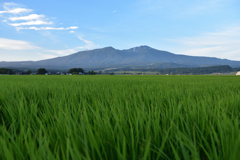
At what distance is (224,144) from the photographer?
0.69 metres

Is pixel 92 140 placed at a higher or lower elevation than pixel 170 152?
higher

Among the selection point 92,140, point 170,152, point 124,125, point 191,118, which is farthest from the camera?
point 191,118

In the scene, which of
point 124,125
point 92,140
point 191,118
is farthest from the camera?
point 191,118

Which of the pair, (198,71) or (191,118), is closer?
(191,118)

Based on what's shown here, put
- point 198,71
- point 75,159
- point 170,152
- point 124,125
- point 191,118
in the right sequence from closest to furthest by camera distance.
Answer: point 75,159
point 170,152
point 124,125
point 191,118
point 198,71

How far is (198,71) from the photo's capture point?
155 meters

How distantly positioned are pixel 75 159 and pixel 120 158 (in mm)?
157

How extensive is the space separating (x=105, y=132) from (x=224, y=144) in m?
0.53

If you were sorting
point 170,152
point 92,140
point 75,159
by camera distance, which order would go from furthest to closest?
point 170,152 → point 92,140 → point 75,159

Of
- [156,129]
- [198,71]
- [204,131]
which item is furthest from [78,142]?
[198,71]

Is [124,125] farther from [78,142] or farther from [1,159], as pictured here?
[1,159]

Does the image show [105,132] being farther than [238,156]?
Yes

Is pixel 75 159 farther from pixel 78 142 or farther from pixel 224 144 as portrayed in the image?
pixel 224 144

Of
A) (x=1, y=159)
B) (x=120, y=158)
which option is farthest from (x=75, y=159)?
(x=1, y=159)
